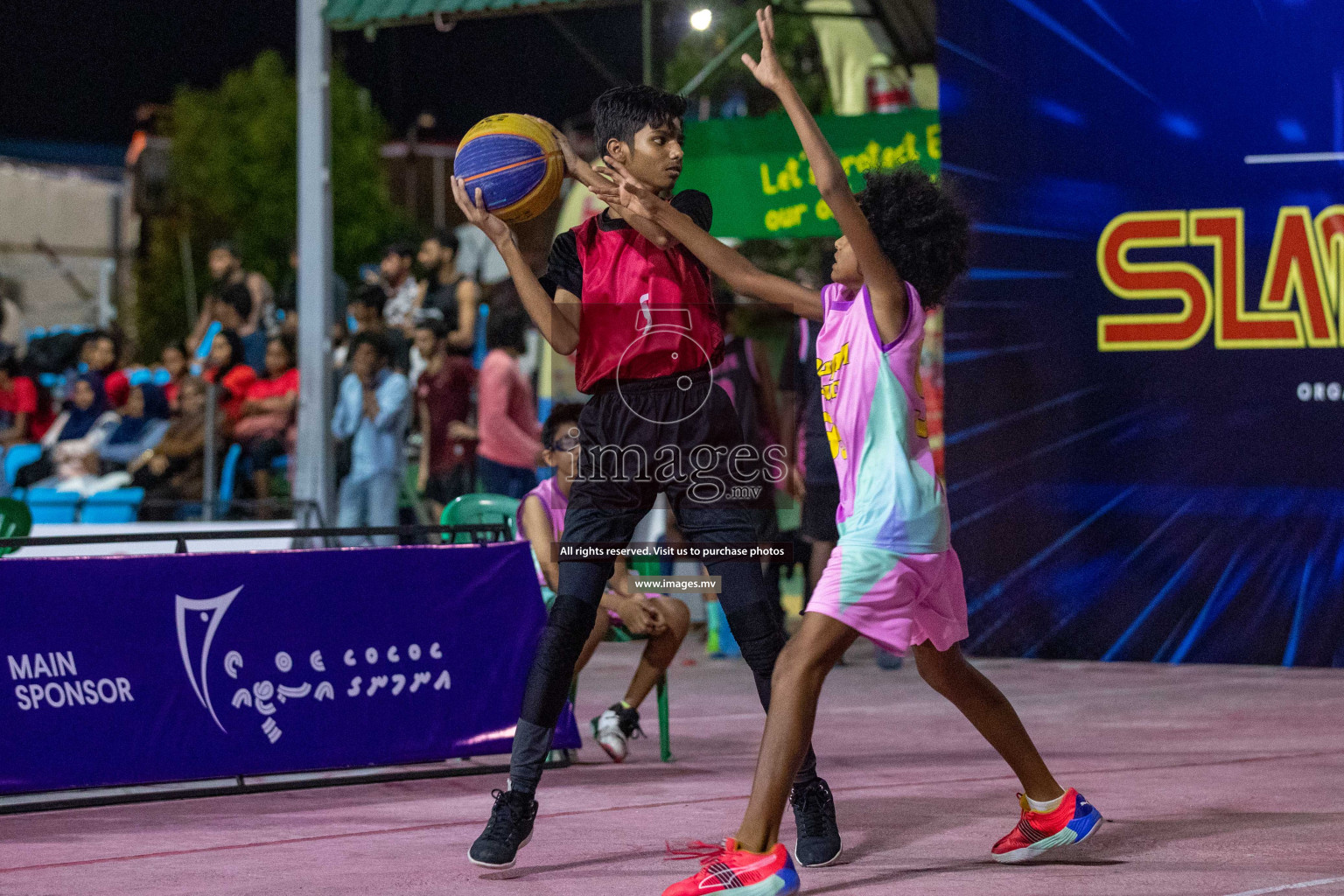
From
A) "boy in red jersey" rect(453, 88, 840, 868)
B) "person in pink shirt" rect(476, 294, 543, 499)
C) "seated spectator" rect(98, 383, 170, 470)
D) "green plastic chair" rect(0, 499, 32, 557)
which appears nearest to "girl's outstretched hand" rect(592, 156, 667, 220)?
"boy in red jersey" rect(453, 88, 840, 868)

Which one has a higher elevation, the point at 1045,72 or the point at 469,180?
the point at 1045,72

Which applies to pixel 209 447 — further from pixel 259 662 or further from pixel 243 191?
pixel 243 191

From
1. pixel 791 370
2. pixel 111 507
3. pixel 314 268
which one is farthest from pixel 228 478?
pixel 791 370

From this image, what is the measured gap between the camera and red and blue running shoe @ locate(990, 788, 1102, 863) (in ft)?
16.0

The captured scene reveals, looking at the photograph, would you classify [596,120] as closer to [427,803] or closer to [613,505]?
[613,505]

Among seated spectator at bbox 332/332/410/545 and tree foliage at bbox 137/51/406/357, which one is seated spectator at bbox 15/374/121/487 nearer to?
seated spectator at bbox 332/332/410/545

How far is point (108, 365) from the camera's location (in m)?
14.0

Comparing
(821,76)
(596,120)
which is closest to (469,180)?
(596,120)

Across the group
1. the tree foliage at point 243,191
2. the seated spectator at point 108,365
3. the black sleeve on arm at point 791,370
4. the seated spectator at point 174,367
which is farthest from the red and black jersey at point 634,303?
the tree foliage at point 243,191

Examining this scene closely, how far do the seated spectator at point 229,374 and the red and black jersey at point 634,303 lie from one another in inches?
312

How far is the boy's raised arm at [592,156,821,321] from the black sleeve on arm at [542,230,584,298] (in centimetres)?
35

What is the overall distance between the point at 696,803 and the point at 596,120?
237 cm

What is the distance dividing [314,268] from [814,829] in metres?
7.05

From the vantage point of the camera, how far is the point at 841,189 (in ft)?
14.0
